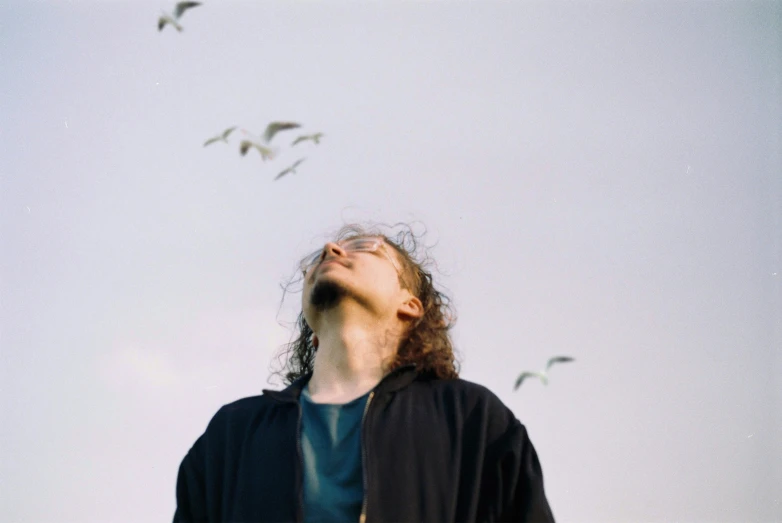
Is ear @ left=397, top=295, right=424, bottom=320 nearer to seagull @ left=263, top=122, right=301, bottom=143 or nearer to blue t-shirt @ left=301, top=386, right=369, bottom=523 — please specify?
blue t-shirt @ left=301, top=386, right=369, bottom=523

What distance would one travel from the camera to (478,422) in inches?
179

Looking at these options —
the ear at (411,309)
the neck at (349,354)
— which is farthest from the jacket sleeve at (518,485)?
the ear at (411,309)

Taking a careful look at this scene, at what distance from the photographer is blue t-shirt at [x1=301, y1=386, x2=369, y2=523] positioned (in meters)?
4.20

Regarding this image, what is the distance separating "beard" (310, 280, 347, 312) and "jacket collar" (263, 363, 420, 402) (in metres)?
0.49

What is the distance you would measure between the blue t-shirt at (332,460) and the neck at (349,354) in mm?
151

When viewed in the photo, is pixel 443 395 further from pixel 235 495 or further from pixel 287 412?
pixel 235 495

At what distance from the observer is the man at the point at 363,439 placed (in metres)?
4.27

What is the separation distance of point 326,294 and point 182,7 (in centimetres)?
185

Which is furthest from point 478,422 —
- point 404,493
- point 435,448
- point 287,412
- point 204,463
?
point 204,463

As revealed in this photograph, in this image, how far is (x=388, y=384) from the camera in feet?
15.4

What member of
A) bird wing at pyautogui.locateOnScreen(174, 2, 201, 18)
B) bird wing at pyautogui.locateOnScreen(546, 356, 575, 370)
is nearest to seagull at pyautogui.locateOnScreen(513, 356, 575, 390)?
bird wing at pyautogui.locateOnScreen(546, 356, 575, 370)

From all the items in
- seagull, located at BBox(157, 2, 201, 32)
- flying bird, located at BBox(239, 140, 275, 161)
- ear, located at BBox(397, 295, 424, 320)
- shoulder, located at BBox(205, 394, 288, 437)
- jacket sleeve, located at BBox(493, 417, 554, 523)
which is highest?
seagull, located at BBox(157, 2, 201, 32)

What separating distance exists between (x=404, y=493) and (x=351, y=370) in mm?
865

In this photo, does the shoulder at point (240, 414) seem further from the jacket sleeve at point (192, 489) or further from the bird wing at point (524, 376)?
the bird wing at point (524, 376)
